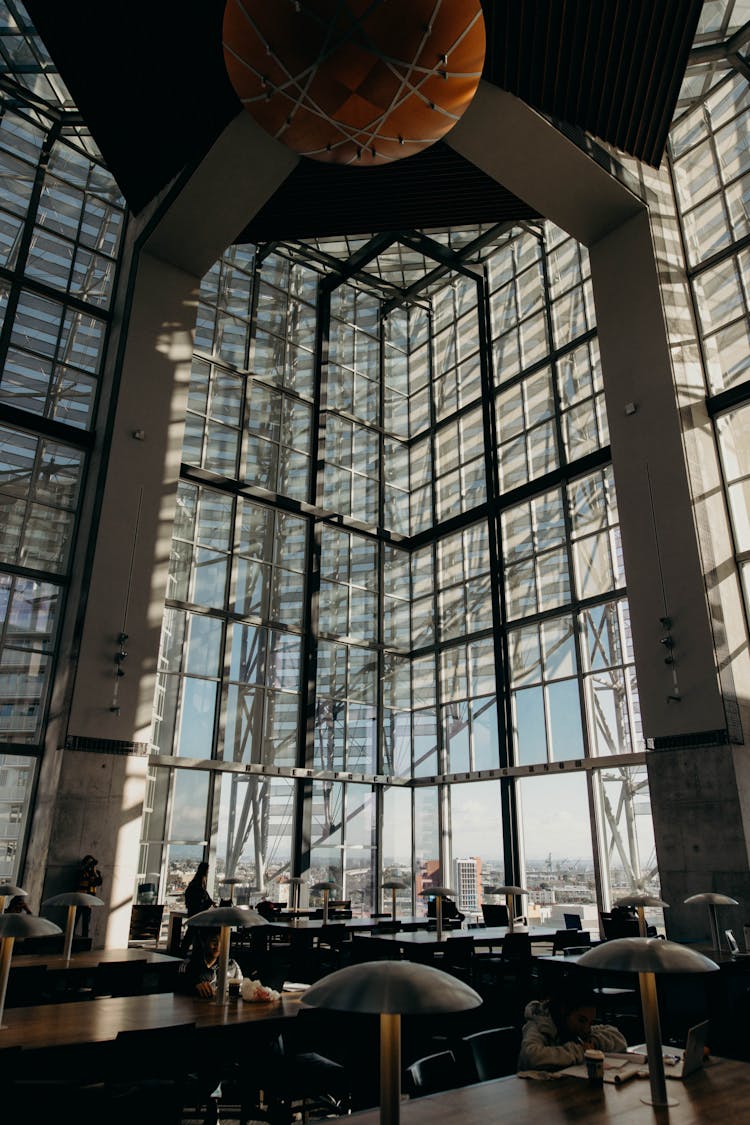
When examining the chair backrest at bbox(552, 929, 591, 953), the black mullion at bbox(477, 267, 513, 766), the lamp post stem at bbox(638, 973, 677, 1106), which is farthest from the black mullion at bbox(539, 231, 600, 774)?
the lamp post stem at bbox(638, 973, 677, 1106)

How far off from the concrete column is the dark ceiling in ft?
2.54

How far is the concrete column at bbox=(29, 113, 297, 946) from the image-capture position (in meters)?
12.0

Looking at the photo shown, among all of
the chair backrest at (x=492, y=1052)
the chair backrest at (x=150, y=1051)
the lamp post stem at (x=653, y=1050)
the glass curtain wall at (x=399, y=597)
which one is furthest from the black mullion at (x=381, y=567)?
the lamp post stem at (x=653, y=1050)

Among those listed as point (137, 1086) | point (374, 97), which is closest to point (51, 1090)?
point (137, 1086)

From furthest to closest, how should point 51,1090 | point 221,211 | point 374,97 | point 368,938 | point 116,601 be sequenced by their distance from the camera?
point 221,211, point 116,601, point 368,938, point 374,97, point 51,1090

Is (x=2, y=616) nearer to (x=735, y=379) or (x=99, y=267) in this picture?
(x=99, y=267)

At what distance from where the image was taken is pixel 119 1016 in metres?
5.13

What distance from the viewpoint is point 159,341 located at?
14953mm

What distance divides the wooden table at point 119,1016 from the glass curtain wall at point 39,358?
8531mm

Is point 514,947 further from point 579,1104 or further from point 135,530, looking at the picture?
point 135,530

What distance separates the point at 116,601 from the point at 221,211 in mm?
7556

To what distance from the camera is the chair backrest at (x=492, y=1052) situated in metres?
4.01

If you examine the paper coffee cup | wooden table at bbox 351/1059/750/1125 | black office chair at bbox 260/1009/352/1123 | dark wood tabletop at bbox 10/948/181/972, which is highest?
the paper coffee cup

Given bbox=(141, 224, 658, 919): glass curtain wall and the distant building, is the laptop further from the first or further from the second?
the distant building
